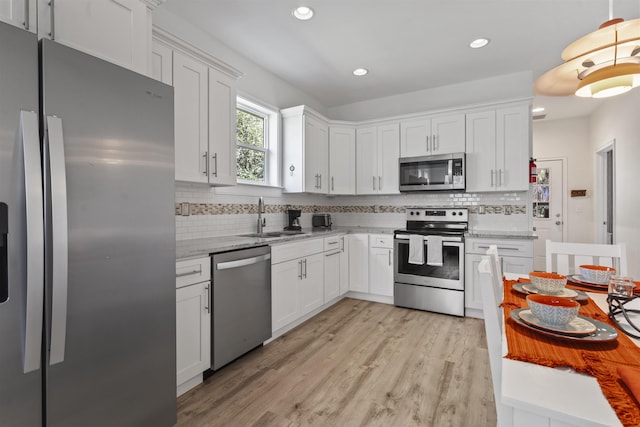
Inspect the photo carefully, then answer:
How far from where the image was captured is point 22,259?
1.09 meters

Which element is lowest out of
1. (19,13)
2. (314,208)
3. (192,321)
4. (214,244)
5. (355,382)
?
(355,382)

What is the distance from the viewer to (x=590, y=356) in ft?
2.85

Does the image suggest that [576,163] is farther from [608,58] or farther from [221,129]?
[221,129]

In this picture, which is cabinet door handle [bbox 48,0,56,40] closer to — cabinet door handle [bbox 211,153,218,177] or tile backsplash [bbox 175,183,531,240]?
cabinet door handle [bbox 211,153,218,177]

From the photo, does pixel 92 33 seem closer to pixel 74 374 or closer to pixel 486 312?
→ pixel 74 374

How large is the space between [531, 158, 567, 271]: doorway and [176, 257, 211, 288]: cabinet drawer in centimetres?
604

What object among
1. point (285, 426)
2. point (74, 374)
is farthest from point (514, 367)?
point (74, 374)

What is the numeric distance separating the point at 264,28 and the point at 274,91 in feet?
3.36

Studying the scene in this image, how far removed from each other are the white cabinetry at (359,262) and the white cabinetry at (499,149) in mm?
1415

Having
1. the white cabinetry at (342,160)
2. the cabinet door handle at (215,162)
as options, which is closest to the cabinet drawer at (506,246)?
the white cabinetry at (342,160)

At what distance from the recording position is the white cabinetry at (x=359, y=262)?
13.1 ft

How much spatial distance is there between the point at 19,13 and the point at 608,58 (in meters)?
2.61

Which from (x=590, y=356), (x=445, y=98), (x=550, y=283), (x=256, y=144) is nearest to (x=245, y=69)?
(x=256, y=144)

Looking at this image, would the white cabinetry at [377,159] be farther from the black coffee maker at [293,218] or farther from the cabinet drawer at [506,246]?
the cabinet drawer at [506,246]
